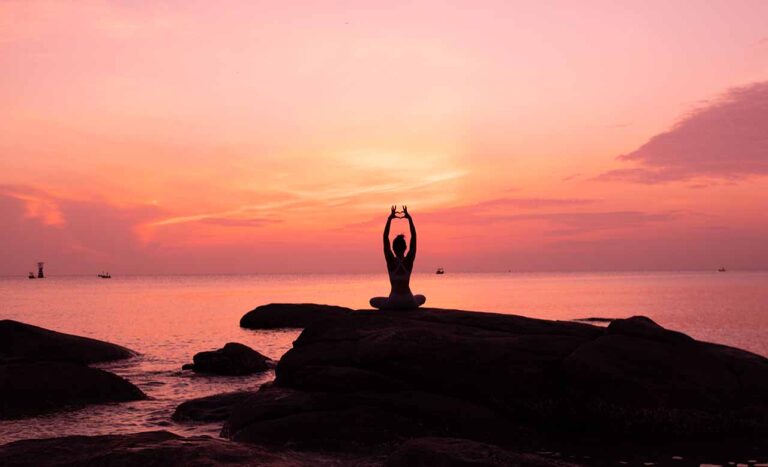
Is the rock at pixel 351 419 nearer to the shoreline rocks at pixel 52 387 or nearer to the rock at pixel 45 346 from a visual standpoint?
the shoreline rocks at pixel 52 387

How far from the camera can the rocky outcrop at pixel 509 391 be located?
1605cm

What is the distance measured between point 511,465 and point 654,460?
663 cm

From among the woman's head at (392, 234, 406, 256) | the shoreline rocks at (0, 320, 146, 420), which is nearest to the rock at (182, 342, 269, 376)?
the shoreline rocks at (0, 320, 146, 420)

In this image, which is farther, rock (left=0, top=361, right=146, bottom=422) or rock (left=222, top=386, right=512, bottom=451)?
rock (left=0, top=361, right=146, bottom=422)

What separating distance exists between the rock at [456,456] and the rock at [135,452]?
1808 millimetres

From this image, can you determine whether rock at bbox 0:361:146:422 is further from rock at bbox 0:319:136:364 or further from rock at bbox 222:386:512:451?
rock at bbox 0:319:136:364

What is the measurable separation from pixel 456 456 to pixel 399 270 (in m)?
10.5

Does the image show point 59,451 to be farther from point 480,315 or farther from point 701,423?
point 701,423

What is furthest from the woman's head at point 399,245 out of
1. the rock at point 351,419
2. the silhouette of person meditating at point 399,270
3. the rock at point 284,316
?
the rock at point 284,316

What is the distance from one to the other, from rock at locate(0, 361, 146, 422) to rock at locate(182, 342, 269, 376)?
23.0ft

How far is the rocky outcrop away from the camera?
16.0 m

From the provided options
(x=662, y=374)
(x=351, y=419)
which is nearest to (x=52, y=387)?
(x=351, y=419)

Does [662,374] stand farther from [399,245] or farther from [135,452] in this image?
[135,452]

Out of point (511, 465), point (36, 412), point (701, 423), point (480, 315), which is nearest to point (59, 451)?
point (511, 465)
